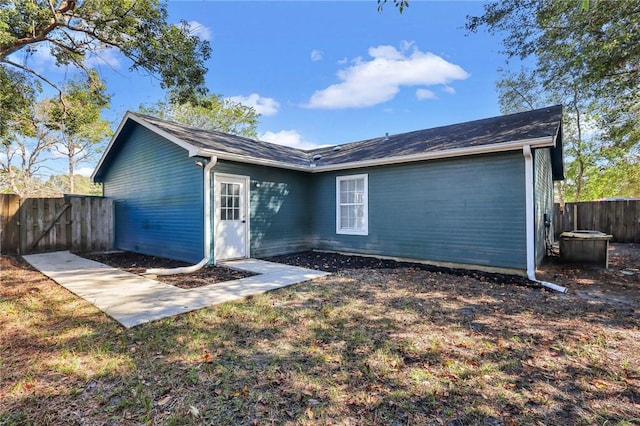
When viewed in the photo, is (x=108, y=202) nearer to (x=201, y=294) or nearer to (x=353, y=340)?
(x=201, y=294)

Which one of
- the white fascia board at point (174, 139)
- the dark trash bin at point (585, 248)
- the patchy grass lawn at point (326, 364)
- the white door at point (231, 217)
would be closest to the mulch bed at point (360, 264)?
the white door at point (231, 217)

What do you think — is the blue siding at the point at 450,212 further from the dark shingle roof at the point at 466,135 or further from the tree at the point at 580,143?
the tree at the point at 580,143

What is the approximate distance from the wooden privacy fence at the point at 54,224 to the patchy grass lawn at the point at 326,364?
563 centimetres

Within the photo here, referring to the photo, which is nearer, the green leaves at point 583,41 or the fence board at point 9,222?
the green leaves at point 583,41

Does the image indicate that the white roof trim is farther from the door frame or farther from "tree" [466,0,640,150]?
"tree" [466,0,640,150]

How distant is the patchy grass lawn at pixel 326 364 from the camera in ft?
7.07

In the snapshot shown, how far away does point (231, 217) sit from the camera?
797 centimetres

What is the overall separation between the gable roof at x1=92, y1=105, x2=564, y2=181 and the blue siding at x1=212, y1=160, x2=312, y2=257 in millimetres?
439

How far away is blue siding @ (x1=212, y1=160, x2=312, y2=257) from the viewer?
8305 mm

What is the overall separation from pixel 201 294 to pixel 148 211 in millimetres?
5706

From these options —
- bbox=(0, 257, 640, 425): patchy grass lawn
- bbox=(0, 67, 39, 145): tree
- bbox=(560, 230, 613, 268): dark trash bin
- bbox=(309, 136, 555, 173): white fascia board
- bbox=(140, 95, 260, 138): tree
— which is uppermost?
bbox=(140, 95, 260, 138): tree

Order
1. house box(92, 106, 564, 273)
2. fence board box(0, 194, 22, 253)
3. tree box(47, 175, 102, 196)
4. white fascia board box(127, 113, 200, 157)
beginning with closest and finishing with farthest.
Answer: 1. house box(92, 106, 564, 273)
2. white fascia board box(127, 113, 200, 157)
3. fence board box(0, 194, 22, 253)
4. tree box(47, 175, 102, 196)

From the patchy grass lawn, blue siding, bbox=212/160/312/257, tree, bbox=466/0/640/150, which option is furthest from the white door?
tree, bbox=466/0/640/150

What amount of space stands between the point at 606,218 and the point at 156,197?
16.8 m
